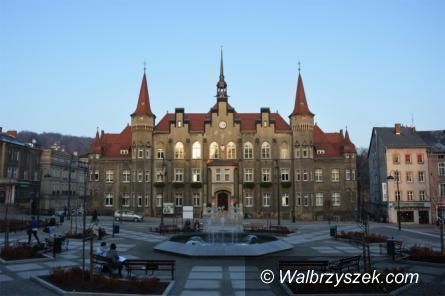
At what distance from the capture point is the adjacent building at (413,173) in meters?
56.0

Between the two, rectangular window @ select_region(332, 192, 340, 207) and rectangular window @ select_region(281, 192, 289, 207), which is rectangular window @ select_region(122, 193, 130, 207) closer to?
rectangular window @ select_region(281, 192, 289, 207)

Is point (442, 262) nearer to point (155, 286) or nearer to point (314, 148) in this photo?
point (155, 286)

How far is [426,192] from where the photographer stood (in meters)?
56.4

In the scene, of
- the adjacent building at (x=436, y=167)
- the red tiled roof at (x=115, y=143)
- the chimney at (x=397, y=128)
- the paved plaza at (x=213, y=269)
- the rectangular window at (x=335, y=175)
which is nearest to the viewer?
the paved plaza at (x=213, y=269)

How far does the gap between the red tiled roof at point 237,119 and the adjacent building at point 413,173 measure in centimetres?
1621

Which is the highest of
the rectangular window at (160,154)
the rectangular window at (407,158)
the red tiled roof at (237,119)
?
the red tiled roof at (237,119)

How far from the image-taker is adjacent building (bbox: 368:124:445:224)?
56.0 metres

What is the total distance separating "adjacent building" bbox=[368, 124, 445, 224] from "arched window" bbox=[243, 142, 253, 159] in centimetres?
2054

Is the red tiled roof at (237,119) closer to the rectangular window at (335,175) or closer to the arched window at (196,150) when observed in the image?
the arched window at (196,150)

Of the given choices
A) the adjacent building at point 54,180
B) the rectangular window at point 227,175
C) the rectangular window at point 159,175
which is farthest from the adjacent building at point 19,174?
the rectangular window at point 227,175

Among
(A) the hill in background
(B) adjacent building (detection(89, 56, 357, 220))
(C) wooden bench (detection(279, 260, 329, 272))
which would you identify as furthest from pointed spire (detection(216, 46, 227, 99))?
(A) the hill in background

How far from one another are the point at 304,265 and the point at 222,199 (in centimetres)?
4508

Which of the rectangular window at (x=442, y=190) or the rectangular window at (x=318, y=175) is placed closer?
the rectangular window at (x=442, y=190)

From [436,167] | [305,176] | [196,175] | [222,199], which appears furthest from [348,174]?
[196,175]
